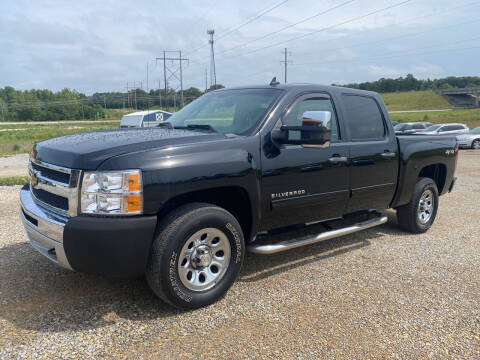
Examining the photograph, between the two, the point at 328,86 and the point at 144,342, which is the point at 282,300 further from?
the point at 328,86

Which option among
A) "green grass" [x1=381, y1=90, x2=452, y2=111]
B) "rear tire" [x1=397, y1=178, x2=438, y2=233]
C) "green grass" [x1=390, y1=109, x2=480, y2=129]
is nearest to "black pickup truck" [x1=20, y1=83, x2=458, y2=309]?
"rear tire" [x1=397, y1=178, x2=438, y2=233]

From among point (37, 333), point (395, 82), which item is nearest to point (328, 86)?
point (37, 333)

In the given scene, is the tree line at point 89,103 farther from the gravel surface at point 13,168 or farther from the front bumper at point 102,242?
the front bumper at point 102,242

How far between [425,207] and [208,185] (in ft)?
12.8

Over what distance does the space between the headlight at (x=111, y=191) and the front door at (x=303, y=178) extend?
1209 millimetres

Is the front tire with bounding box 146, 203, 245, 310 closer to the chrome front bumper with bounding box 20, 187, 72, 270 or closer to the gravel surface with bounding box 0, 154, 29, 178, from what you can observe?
the chrome front bumper with bounding box 20, 187, 72, 270

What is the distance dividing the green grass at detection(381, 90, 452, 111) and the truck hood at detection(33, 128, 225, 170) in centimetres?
9618

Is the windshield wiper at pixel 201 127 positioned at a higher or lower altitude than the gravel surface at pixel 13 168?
higher

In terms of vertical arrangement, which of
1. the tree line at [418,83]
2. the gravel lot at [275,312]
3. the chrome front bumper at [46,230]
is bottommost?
the gravel lot at [275,312]

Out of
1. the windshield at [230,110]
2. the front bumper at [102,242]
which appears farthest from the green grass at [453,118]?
the front bumper at [102,242]

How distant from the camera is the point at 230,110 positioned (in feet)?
14.0

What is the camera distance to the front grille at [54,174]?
309 cm

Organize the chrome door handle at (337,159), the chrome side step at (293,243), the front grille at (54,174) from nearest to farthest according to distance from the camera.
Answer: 1. the front grille at (54,174)
2. the chrome side step at (293,243)
3. the chrome door handle at (337,159)

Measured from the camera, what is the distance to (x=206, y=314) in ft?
10.9
